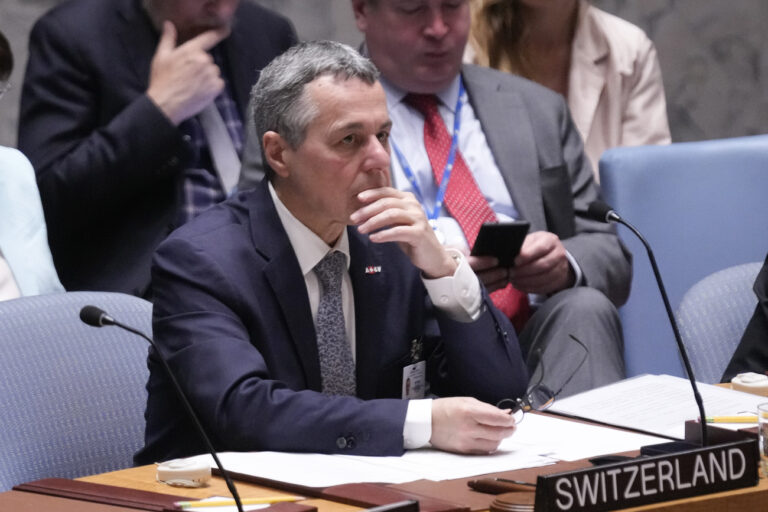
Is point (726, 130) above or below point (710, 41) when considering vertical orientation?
below

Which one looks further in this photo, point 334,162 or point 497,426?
point 334,162

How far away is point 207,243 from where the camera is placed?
2.41m

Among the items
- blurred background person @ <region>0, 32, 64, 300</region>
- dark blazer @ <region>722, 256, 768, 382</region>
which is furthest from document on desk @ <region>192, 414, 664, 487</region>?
blurred background person @ <region>0, 32, 64, 300</region>

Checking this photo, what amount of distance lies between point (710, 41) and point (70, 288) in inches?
111

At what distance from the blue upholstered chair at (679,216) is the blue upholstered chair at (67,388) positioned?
5.23 feet

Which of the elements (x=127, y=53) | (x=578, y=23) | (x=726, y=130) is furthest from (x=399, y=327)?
(x=726, y=130)

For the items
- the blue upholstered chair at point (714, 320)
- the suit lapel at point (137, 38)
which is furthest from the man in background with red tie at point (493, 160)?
the suit lapel at point (137, 38)

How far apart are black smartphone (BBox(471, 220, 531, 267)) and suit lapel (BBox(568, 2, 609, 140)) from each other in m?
1.12

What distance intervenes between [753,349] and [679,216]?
3.28 ft

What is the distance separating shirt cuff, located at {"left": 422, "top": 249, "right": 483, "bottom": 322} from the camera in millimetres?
2496

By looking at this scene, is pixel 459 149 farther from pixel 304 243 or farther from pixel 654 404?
pixel 654 404

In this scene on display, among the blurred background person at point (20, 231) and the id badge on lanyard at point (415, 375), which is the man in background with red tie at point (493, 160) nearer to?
the id badge on lanyard at point (415, 375)

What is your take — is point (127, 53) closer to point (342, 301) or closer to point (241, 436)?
point (342, 301)

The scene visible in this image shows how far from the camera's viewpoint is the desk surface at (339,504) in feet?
5.45
